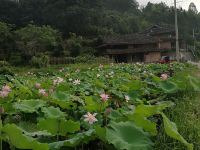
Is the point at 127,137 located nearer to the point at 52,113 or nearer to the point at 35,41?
the point at 52,113

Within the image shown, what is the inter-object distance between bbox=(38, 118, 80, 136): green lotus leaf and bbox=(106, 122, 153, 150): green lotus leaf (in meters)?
0.33

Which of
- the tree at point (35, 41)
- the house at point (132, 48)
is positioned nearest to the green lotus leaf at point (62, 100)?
the tree at point (35, 41)

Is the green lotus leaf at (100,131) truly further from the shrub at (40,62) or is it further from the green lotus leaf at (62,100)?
the shrub at (40,62)

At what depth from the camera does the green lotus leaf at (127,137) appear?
238cm

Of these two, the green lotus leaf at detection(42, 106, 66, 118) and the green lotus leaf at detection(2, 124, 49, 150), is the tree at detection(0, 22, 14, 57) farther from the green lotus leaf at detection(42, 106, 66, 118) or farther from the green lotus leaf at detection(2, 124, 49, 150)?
the green lotus leaf at detection(2, 124, 49, 150)

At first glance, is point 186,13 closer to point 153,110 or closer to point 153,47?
point 153,47

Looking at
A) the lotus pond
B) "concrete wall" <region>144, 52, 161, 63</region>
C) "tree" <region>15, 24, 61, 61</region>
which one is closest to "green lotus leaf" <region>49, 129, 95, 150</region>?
the lotus pond

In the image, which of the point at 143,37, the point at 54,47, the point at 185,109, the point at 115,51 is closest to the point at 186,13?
the point at 143,37

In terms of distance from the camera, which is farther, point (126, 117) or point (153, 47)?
point (153, 47)

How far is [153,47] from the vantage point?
158 feet

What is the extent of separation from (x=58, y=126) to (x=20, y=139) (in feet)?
2.20

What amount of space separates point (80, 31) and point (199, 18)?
33.6 metres

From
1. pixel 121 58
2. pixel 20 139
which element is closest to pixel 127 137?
pixel 20 139

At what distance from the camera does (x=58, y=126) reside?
2805mm
